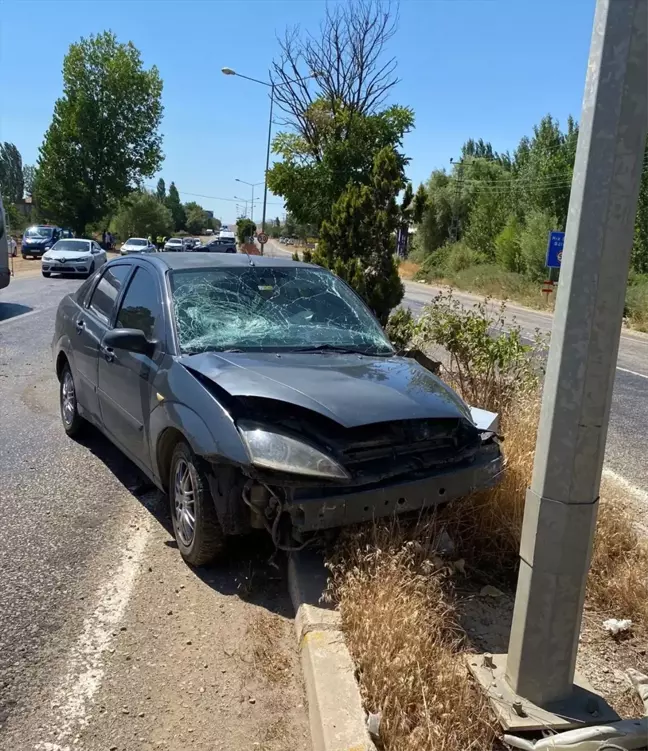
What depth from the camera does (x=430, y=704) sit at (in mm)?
2498

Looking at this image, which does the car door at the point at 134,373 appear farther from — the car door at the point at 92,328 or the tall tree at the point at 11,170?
the tall tree at the point at 11,170

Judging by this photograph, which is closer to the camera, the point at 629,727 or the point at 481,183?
the point at 629,727

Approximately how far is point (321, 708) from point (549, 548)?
1017 millimetres

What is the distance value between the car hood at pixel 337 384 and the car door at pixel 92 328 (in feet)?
5.26

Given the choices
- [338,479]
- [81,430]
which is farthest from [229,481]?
[81,430]

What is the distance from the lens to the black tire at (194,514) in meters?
3.65

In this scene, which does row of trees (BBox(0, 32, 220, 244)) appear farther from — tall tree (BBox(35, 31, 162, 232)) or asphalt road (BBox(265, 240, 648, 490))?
asphalt road (BBox(265, 240, 648, 490))

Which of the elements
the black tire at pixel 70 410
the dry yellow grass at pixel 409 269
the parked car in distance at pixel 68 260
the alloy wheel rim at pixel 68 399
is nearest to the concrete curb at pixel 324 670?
the black tire at pixel 70 410

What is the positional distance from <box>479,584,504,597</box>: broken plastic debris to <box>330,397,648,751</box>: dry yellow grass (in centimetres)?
13

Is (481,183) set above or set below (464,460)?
above

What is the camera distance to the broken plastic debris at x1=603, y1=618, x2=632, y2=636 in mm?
3238

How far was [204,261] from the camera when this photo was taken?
5168 mm

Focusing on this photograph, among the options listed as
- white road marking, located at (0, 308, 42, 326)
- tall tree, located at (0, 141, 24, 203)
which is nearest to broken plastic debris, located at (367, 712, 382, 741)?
white road marking, located at (0, 308, 42, 326)

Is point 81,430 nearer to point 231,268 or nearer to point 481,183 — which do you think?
point 231,268
